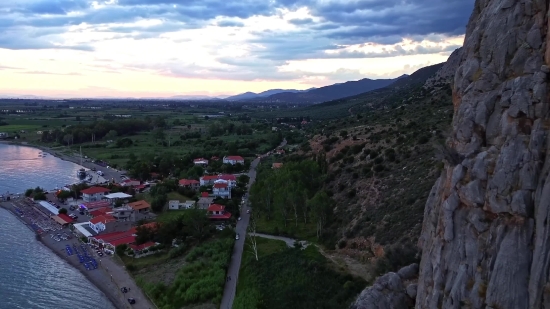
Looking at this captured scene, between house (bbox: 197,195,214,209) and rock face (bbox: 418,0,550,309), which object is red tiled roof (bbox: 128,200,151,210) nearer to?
house (bbox: 197,195,214,209)

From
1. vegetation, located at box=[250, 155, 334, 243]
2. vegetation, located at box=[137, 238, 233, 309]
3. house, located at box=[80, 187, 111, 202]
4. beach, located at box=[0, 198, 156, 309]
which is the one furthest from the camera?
house, located at box=[80, 187, 111, 202]

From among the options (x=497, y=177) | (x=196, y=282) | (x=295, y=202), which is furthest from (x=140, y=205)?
(x=497, y=177)

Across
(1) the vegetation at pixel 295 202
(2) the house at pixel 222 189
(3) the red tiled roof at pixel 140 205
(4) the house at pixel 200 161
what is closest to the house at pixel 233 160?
(4) the house at pixel 200 161

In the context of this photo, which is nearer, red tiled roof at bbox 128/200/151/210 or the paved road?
the paved road

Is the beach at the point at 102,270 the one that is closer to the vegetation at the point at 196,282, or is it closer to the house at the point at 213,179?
the vegetation at the point at 196,282

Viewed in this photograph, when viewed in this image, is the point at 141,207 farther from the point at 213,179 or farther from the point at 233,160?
the point at 233,160

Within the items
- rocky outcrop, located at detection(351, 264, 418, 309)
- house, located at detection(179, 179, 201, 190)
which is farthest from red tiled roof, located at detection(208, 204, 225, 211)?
rocky outcrop, located at detection(351, 264, 418, 309)

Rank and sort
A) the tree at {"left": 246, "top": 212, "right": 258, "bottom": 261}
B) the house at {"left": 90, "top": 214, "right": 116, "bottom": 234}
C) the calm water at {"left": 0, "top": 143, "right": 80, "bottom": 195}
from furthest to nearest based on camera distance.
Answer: the calm water at {"left": 0, "top": 143, "right": 80, "bottom": 195} → the house at {"left": 90, "top": 214, "right": 116, "bottom": 234} → the tree at {"left": 246, "top": 212, "right": 258, "bottom": 261}
